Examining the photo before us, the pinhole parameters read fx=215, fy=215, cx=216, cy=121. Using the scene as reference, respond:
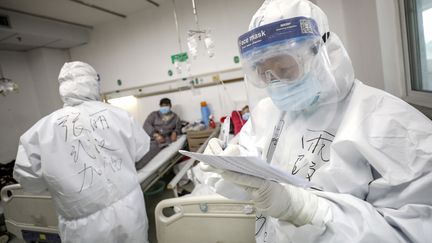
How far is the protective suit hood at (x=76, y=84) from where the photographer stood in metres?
1.53

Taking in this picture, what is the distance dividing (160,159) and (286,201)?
6.56ft

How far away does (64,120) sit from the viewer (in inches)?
56.7

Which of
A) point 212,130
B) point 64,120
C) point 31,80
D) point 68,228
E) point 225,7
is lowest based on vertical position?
point 68,228

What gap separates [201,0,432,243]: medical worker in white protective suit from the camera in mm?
537

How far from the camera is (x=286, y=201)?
→ 58 centimetres

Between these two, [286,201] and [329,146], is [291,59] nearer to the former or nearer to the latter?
[329,146]

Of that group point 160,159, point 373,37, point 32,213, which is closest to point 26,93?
point 32,213

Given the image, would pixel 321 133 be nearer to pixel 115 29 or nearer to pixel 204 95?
pixel 204 95

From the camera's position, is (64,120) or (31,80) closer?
(64,120)

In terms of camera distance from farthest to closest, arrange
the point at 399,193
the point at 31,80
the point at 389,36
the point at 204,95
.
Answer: the point at 31,80, the point at 204,95, the point at 389,36, the point at 399,193

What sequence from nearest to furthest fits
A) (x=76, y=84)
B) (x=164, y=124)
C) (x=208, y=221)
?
1. (x=208, y=221)
2. (x=76, y=84)
3. (x=164, y=124)

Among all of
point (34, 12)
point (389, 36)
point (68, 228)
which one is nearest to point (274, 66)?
point (389, 36)

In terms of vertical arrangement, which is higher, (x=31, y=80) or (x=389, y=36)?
(x=31, y=80)

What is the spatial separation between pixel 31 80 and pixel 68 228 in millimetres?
3865
